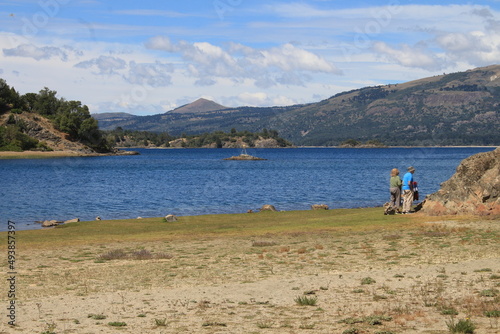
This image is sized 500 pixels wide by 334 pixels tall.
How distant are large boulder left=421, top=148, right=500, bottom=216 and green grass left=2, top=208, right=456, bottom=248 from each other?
1.78 meters

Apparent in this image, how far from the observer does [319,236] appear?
2611 cm

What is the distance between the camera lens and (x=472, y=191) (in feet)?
97.8

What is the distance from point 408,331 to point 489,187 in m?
20.0

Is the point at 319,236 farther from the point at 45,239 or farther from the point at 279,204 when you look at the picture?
the point at 279,204

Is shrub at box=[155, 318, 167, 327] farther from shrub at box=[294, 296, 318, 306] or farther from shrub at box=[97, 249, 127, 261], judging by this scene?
shrub at box=[97, 249, 127, 261]

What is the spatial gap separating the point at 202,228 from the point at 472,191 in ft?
46.7

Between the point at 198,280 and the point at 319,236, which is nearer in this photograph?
the point at 198,280

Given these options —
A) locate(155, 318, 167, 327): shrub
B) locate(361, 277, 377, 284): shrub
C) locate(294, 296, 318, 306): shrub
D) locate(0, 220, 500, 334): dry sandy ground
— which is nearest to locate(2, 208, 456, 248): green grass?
locate(0, 220, 500, 334): dry sandy ground

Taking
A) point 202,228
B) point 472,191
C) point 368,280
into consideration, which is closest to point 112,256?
point 368,280

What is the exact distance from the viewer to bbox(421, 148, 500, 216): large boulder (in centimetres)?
2902

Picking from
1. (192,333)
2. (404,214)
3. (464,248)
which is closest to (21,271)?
(192,333)

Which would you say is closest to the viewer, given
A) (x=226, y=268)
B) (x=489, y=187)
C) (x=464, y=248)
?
(x=226, y=268)

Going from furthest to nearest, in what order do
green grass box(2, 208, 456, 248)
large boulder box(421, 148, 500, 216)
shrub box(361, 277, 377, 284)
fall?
large boulder box(421, 148, 500, 216) → green grass box(2, 208, 456, 248) → shrub box(361, 277, 377, 284)

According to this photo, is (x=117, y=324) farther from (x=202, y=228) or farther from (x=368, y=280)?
(x=202, y=228)
